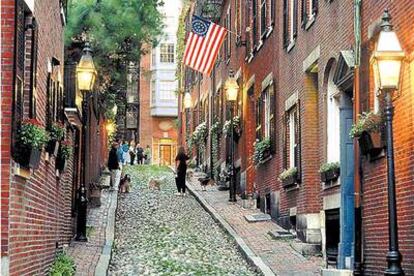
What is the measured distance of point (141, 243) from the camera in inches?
798

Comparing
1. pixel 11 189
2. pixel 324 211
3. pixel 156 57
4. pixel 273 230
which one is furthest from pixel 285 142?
pixel 156 57

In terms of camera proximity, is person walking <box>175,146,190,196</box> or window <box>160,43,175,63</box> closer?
person walking <box>175,146,190,196</box>

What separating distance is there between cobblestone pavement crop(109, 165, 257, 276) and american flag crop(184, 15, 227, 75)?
422 centimetres

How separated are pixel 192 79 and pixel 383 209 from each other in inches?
1474

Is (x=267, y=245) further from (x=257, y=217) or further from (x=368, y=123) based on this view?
(x=368, y=123)

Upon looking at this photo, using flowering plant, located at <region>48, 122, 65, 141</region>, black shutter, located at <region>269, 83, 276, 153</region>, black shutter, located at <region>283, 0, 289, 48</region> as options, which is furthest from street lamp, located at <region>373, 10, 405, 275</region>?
black shutter, located at <region>269, 83, 276, 153</region>

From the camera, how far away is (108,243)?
19.5 meters

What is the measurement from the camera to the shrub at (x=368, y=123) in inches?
488

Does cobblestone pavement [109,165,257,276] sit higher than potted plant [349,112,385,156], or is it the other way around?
potted plant [349,112,385,156]

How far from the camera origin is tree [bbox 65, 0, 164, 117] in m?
28.3

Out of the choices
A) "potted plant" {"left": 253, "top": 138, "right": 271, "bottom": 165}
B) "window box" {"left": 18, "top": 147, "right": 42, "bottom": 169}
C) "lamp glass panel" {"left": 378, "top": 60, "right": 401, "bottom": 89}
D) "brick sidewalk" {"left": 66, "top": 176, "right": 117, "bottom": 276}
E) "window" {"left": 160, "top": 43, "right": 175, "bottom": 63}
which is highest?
"window" {"left": 160, "top": 43, "right": 175, "bottom": 63}

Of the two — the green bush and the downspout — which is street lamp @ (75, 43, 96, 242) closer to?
the green bush

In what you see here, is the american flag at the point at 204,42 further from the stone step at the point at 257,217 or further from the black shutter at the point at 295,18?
the black shutter at the point at 295,18

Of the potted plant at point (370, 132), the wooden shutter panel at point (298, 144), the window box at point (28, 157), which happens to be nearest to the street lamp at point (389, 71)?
the potted plant at point (370, 132)
